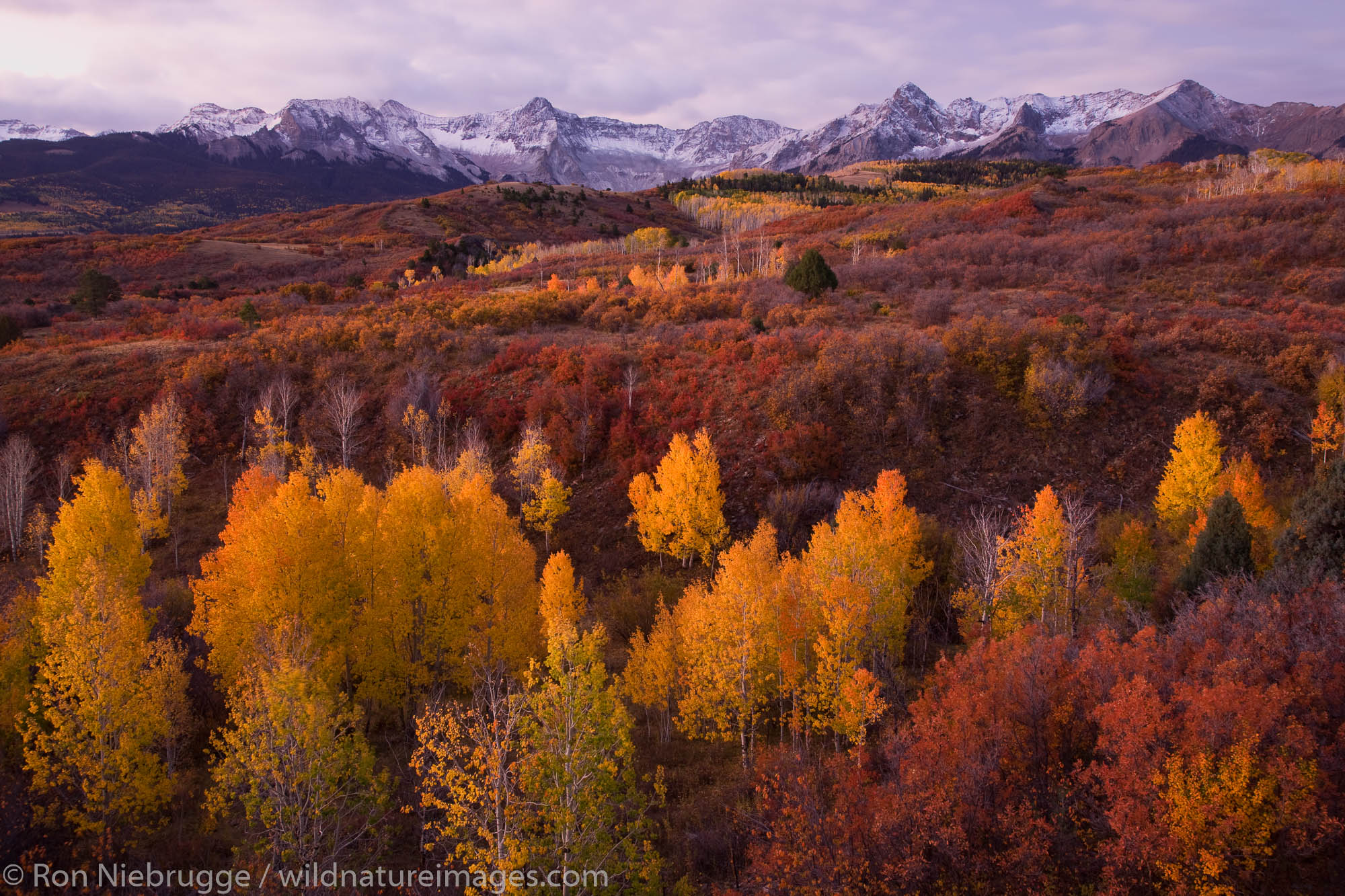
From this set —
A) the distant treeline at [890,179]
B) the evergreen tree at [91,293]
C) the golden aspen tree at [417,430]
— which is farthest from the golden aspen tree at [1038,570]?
the distant treeline at [890,179]

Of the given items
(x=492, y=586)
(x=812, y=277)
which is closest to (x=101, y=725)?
(x=492, y=586)

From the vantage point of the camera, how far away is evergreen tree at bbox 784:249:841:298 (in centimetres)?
5938

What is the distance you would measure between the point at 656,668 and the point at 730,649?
3360mm

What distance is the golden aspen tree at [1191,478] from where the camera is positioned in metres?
28.6

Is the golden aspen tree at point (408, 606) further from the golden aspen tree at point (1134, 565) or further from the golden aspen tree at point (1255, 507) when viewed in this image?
the golden aspen tree at point (1255, 507)

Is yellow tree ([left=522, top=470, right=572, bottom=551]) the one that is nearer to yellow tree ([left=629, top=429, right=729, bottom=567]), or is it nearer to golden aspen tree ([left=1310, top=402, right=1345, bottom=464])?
yellow tree ([left=629, top=429, right=729, bottom=567])

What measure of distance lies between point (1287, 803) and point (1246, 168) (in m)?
132

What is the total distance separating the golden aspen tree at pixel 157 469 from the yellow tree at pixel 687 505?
29.2 meters

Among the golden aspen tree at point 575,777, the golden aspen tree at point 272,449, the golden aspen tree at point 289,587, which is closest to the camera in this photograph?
the golden aspen tree at point 575,777

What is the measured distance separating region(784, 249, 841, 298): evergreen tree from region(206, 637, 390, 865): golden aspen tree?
53526 mm

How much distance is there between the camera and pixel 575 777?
12.6 m

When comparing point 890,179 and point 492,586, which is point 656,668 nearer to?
point 492,586

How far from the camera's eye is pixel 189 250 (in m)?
97.2

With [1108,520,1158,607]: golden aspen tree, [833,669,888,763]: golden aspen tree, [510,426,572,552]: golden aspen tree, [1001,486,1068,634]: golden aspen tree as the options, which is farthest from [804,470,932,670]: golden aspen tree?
[510,426,572,552]: golden aspen tree
